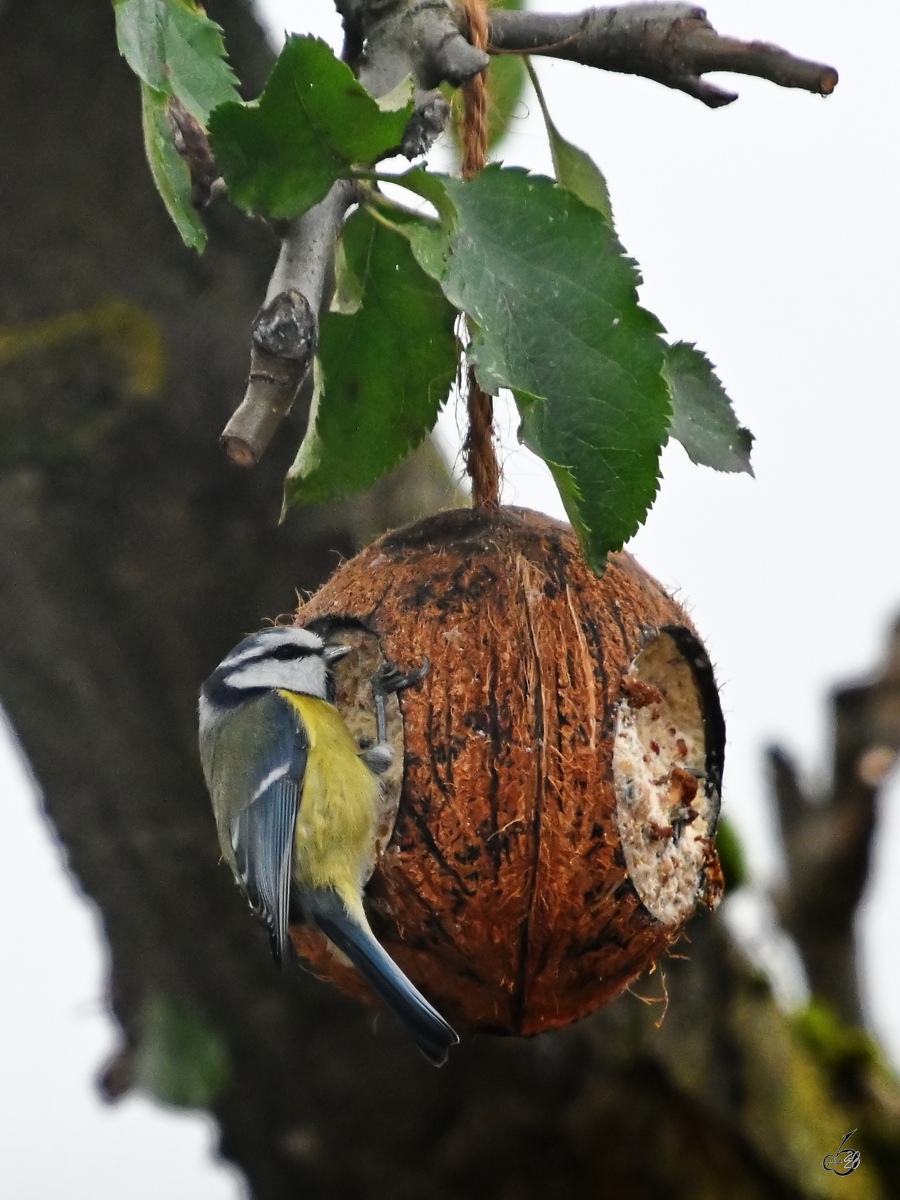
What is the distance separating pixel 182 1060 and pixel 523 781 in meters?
1.23

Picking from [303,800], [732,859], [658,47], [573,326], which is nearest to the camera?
[573,326]

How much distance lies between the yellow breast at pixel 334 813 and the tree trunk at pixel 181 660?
2.24 feet

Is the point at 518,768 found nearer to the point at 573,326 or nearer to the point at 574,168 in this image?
the point at 573,326

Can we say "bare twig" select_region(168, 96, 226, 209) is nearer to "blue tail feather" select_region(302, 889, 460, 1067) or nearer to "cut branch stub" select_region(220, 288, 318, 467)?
"cut branch stub" select_region(220, 288, 318, 467)

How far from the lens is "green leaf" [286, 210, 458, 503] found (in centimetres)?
123

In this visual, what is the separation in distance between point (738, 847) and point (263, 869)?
125 centimetres

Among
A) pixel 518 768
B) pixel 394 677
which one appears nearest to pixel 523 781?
pixel 518 768

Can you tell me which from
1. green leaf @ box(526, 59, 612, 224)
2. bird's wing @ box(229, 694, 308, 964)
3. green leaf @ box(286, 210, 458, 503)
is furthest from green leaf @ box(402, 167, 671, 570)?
bird's wing @ box(229, 694, 308, 964)

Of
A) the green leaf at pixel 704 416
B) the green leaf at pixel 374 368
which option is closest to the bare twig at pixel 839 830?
the green leaf at pixel 704 416

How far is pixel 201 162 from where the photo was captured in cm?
113

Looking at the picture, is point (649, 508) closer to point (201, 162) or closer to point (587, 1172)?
point (201, 162)

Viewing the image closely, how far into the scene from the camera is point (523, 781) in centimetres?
117

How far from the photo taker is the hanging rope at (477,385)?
1185 millimetres

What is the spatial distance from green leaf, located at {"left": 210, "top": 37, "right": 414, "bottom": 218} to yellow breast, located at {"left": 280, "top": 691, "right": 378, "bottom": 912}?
1.80 feet
